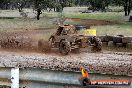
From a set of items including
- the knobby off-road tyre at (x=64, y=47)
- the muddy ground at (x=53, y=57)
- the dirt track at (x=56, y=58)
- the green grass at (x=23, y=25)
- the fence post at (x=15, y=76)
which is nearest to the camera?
the fence post at (x=15, y=76)

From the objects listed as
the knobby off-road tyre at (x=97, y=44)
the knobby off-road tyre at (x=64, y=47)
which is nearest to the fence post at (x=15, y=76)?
the knobby off-road tyre at (x=64, y=47)

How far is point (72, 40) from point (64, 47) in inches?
29.7

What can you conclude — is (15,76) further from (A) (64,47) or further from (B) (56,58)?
(A) (64,47)

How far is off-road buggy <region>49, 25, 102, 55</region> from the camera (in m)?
15.1

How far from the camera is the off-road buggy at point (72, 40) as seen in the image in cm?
1513

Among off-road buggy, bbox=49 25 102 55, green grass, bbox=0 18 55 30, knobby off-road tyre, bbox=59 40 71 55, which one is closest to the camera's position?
knobby off-road tyre, bbox=59 40 71 55

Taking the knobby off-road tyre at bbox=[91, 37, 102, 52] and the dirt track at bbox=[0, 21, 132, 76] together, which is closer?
the dirt track at bbox=[0, 21, 132, 76]

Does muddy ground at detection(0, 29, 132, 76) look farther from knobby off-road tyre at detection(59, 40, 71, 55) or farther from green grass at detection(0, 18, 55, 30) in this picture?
green grass at detection(0, 18, 55, 30)

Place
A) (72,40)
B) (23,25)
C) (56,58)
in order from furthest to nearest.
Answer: (23,25) < (72,40) < (56,58)

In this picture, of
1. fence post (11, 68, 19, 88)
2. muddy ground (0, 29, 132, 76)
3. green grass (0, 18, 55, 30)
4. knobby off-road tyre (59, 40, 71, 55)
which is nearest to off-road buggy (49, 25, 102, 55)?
knobby off-road tyre (59, 40, 71, 55)

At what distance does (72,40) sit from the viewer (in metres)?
15.4

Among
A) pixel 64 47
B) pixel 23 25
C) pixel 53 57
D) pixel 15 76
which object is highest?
pixel 15 76

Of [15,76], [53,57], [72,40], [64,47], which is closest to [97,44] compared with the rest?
[72,40]

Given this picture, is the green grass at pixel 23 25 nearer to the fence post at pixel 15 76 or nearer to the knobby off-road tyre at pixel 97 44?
the knobby off-road tyre at pixel 97 44
